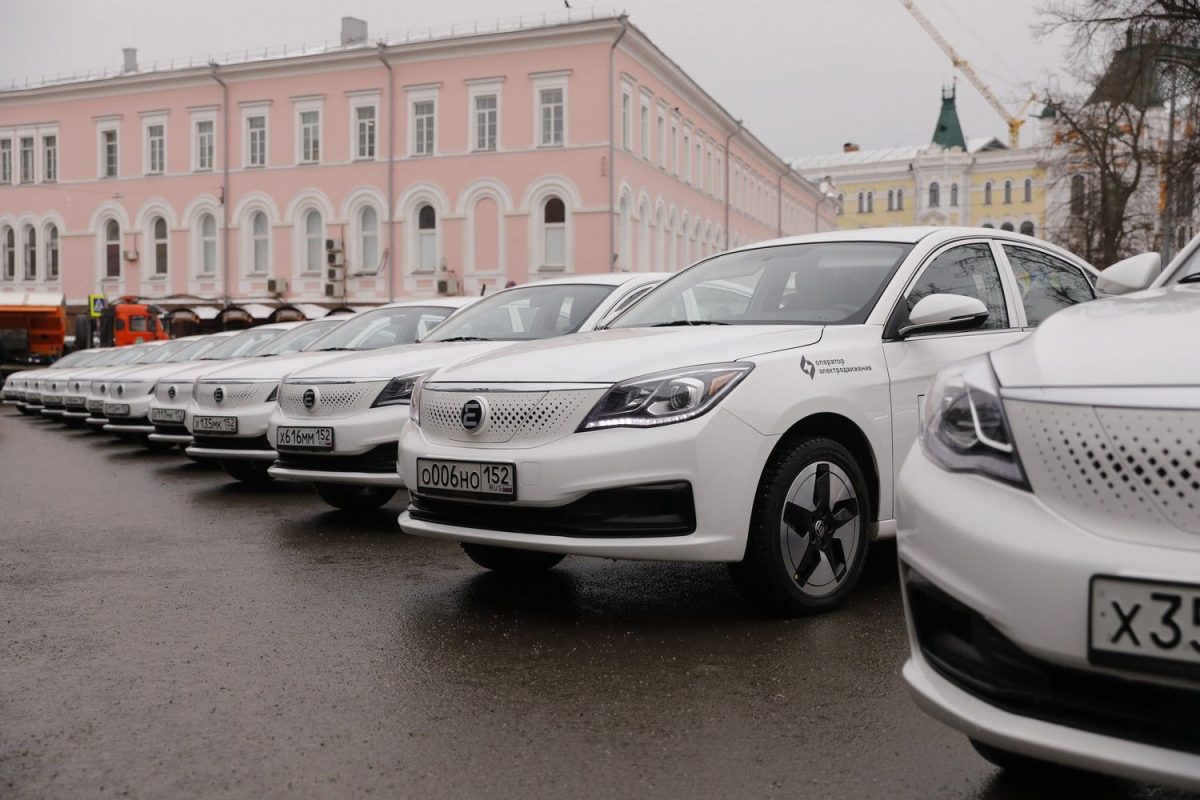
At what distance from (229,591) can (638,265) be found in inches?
1359

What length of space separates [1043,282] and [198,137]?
Answer: 41347 mm

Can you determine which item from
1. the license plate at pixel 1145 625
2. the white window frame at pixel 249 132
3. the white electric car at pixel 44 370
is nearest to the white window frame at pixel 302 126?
the white window frame at pixel 249 132

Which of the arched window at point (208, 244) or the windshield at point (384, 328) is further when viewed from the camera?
the arched window at point (208, 244)

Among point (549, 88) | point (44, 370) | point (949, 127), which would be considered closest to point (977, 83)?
point (949, 127)

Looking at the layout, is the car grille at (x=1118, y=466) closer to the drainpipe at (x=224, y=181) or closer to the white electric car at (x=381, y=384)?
the white electric car at (x=381, y=384)

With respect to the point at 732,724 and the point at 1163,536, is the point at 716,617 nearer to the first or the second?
the point at 732,724

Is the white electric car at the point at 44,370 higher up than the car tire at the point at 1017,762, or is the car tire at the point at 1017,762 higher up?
the white electric car at the point at 44,370

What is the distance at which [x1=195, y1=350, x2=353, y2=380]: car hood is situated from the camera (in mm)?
9227

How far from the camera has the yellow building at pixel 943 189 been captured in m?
100

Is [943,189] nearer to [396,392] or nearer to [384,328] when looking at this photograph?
[384,328]

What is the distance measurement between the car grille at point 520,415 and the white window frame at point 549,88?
1294 inches

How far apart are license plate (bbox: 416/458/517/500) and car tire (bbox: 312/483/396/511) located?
318 centimetres

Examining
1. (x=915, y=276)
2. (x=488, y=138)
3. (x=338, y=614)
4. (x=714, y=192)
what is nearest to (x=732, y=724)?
(x=338, y=614)

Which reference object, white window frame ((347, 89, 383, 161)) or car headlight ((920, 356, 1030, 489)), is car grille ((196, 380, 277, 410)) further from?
white window frame ((347, 89, 383, 161))
